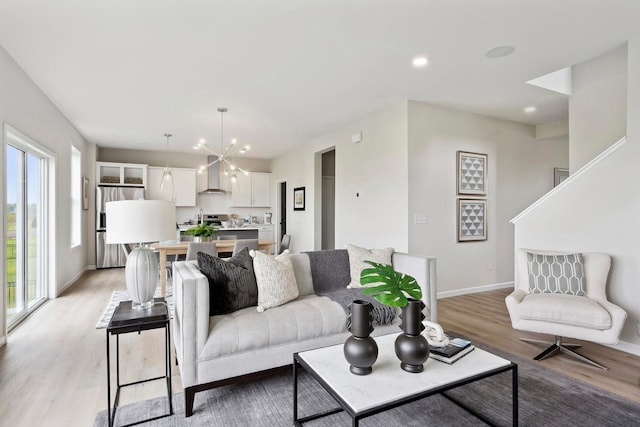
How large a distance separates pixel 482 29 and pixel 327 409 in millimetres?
2980

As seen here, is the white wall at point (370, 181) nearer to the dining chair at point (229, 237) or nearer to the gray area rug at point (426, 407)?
the dining chair at point (229, 237)

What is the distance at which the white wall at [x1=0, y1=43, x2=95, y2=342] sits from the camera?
3.07 m

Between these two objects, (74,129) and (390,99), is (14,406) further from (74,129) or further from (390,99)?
(74,129)

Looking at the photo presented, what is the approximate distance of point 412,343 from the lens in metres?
1.57

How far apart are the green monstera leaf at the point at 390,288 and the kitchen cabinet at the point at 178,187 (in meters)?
7.03

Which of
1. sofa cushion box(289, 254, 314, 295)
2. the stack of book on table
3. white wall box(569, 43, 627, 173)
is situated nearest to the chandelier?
sofa cushion box(289, 254, 314, 295)

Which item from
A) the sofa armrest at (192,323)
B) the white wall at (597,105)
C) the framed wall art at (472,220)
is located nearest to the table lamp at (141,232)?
the sofa armrest at (192,323)

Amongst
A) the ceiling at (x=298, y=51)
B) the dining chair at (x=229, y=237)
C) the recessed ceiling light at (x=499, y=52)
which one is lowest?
the dining chair at (x=229, y=237)

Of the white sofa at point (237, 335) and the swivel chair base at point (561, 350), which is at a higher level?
the white sofa at point (237, 335)

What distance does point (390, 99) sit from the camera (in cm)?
434

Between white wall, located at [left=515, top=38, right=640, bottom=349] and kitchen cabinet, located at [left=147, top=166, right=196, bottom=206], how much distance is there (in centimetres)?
689

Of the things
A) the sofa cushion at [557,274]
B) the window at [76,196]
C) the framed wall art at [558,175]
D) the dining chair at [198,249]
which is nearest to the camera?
the sofa cushion at [557,274]

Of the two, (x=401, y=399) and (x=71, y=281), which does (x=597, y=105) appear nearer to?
(x=401, y=399)

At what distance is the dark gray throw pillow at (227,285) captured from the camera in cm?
230
